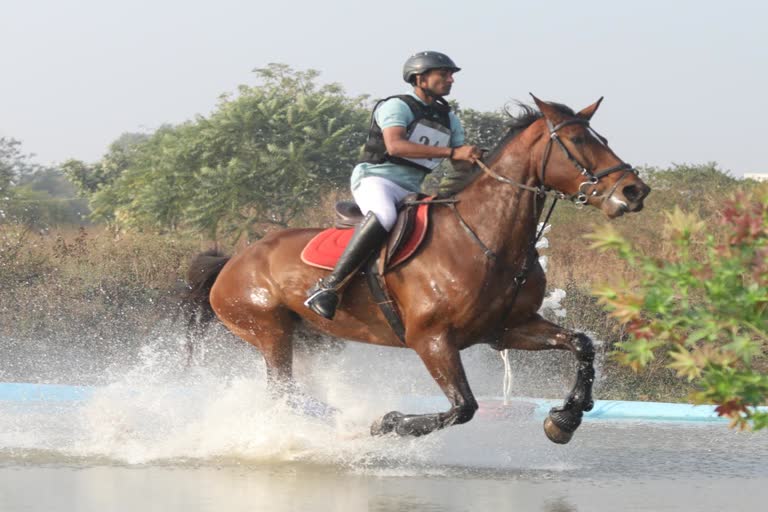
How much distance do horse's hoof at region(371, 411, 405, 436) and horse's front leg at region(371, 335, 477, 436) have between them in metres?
0.12

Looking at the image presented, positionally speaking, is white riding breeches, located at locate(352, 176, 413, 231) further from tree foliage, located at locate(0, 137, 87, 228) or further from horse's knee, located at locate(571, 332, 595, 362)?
tree foliage, located at locate(0, 137, 87, 228)

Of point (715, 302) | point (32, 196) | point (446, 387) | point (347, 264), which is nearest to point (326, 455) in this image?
point (446, 387)

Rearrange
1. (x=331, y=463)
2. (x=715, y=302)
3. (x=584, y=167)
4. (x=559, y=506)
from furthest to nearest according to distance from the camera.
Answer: (x=331, y=463)
(x=584, y=167)
(x=559, y=506)
(x=715, y=302)

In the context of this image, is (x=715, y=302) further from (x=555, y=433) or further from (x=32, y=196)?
(x=32, y=196)

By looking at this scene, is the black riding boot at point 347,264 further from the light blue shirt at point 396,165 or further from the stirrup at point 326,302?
the light blue shirt at point 396,165

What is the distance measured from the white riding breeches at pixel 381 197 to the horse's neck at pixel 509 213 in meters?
0.48

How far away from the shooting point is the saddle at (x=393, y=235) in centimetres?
758

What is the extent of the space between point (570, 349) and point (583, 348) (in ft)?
0.31

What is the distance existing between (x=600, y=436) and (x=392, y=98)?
3.52 meters

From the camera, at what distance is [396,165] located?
8.00 metres

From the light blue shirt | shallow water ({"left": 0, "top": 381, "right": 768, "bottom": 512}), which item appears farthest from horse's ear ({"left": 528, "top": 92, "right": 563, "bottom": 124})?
shallow water ({"left": 0, "top": 381, "right": 768, "bottom": 512})

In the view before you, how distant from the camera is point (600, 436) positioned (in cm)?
966

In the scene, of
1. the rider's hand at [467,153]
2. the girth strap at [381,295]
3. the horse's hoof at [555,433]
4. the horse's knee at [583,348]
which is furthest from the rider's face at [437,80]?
the horse's hoof at [555,433]

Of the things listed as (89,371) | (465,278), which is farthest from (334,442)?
(89,371)
